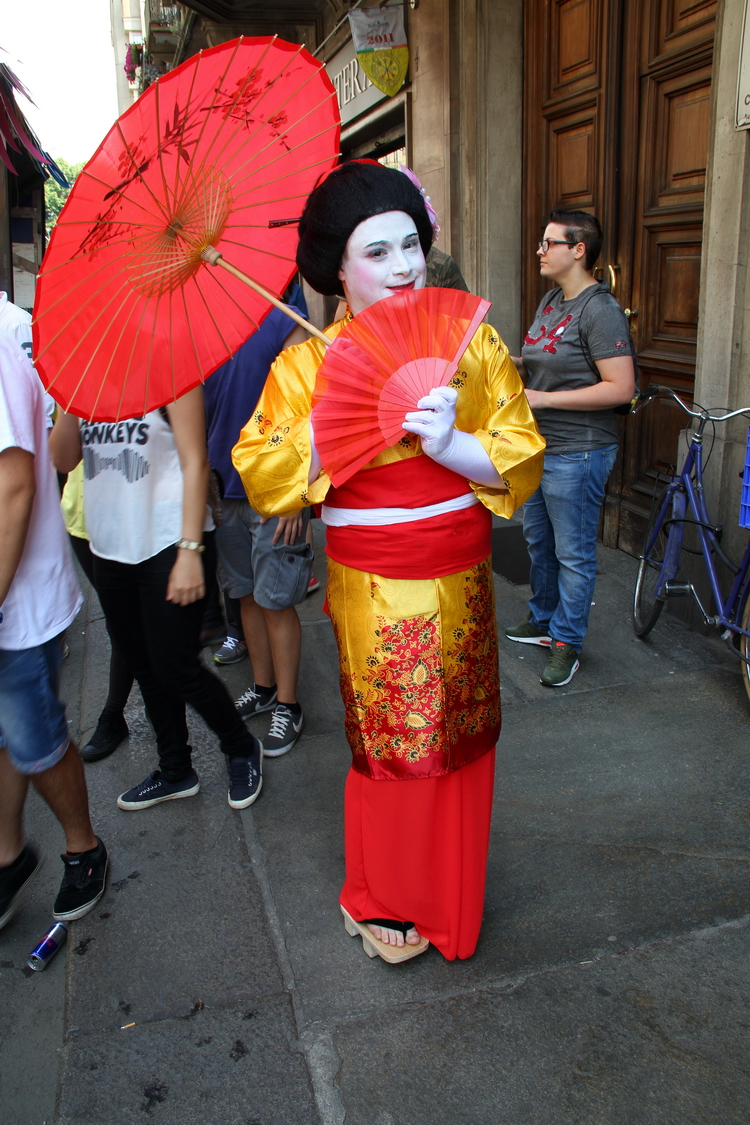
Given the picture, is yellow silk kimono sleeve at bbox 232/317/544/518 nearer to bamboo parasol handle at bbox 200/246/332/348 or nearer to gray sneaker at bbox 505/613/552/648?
bamboo parasol handle at bbox 200/246/332/348

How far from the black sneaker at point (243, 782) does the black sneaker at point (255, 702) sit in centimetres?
61

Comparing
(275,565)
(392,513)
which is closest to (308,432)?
(392,513)

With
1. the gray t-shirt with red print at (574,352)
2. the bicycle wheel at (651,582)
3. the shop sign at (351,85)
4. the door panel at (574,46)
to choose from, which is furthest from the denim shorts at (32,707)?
the shop sign at (351,85)

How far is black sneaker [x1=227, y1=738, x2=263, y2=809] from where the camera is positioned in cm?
297

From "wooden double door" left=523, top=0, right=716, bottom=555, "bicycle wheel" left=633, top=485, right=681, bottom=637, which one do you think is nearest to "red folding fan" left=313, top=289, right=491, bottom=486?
"bicycle wheel" left=633, top=485, right=681, bottom=637

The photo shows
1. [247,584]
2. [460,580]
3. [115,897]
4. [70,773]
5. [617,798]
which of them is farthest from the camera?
[247,584]

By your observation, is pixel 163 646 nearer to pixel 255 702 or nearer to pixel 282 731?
pixel 282 731

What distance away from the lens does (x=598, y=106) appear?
4.98m

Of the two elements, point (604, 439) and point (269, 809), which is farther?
point (604, 439)

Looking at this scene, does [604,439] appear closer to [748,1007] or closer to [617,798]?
[617,798]

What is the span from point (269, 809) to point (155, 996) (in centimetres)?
86

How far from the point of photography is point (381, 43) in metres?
6.80

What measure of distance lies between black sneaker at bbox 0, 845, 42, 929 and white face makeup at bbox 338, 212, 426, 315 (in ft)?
5.85

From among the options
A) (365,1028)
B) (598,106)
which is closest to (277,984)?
(365,1028)
